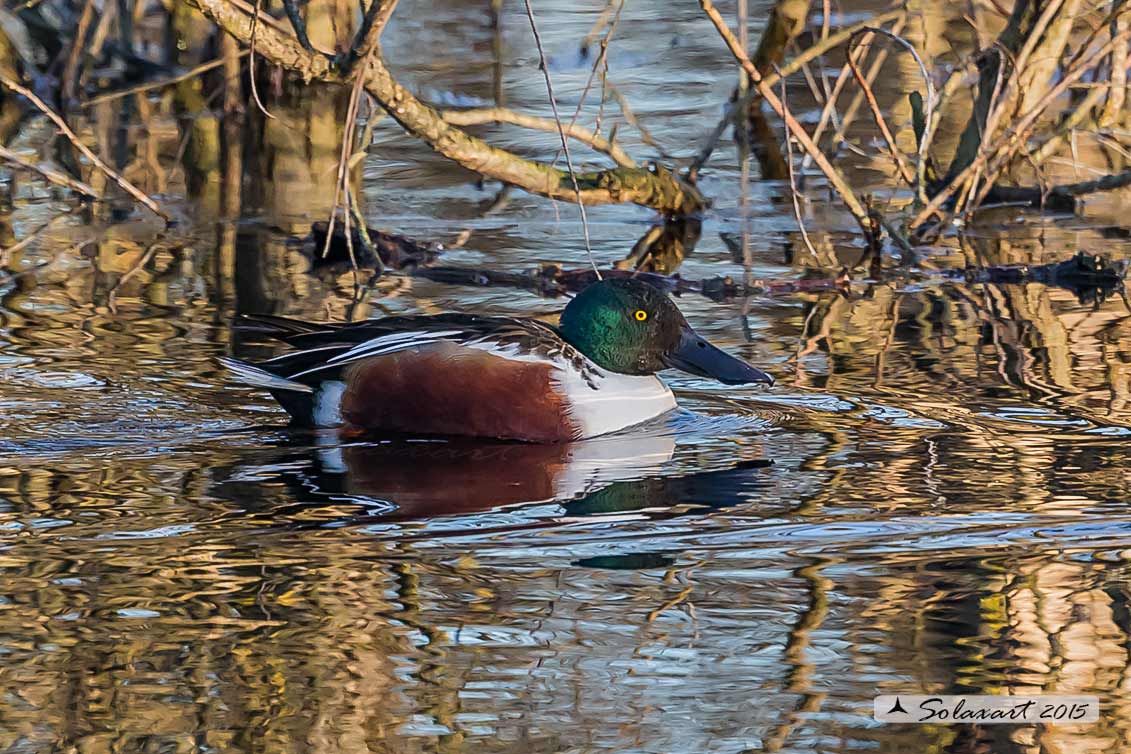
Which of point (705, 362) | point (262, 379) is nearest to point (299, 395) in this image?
point (262, 379)

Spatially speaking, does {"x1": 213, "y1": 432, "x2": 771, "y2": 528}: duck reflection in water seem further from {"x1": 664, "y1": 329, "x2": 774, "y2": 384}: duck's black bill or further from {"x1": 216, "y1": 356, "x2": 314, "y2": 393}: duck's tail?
{"x1": 664, "y1": 329, "x2": 774, "y2": 384}: duck's black bill

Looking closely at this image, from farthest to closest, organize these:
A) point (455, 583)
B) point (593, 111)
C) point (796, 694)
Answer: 1. point (593, 111)
2. point (455, 583)
3. point (796, 694)

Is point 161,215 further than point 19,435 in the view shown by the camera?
Yes

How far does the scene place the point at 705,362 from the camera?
652 centimetres

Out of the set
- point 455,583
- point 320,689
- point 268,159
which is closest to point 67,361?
point 455,583

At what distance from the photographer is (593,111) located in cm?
1245

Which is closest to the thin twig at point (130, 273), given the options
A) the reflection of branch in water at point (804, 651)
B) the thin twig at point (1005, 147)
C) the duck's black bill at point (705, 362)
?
the duck's black bill at point (705, 362)

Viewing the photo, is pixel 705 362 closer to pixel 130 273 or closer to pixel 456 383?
pixel 456 383

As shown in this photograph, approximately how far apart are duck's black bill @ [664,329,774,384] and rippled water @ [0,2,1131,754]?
5.6 inches

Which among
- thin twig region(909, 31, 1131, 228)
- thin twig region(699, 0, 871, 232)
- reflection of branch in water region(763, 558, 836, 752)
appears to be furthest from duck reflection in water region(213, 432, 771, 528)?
thin twig region(909, 31, 1131, 228)

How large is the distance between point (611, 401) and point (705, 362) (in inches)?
15.8

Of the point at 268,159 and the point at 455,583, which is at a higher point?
the point at 268,159

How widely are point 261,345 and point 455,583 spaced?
2.89m

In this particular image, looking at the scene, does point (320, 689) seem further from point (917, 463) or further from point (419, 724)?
point (917, 463)
